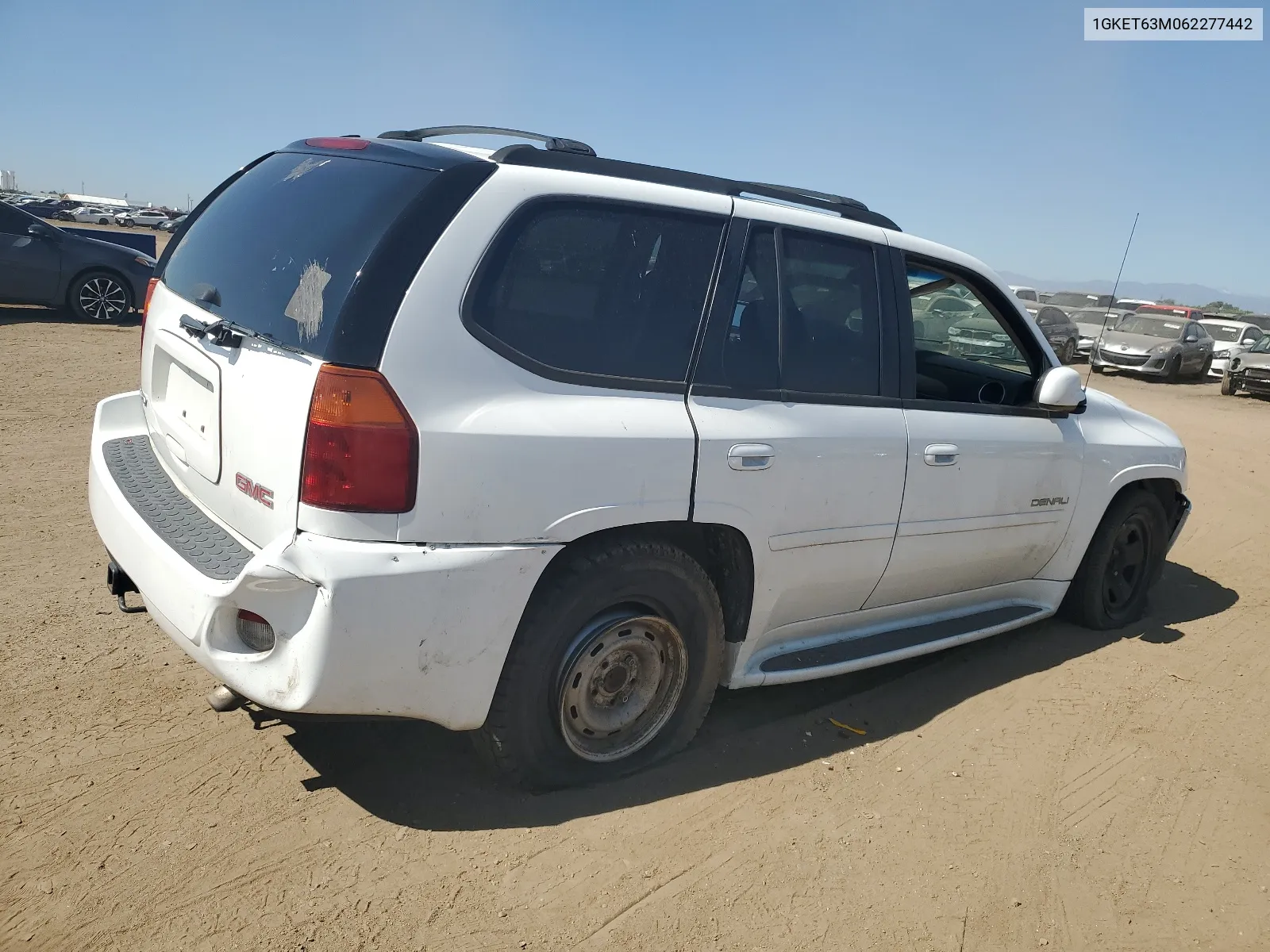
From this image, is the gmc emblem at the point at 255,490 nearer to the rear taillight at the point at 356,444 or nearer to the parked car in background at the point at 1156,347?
the rear taillight at the point at 356,444

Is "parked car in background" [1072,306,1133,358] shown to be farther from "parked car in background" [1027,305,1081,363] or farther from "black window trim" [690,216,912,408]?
"black window trim" [690,216,912,408]

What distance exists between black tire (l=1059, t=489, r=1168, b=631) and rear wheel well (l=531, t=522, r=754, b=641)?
8.08 feet

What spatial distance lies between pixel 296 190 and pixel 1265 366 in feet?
72.8

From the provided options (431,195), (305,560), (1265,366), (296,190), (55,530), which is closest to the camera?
(305,560)

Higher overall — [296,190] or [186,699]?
[296,190]

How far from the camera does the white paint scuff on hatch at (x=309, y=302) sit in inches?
103

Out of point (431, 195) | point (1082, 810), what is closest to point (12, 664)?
point (431, 195)

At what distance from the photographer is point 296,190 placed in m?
3.10

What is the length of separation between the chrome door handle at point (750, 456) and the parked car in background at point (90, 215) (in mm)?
66508

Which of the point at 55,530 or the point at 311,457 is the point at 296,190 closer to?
the point at 311,457

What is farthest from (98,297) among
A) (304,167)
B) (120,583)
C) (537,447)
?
(537,447)

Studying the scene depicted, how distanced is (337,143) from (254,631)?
163cm

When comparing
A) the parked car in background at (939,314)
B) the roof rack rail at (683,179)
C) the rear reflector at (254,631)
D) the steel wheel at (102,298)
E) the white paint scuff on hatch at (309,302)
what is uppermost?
the roof rack rail at (683,179)

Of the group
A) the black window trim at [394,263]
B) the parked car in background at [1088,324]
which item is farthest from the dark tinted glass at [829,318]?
the parked car in background at [1088,324]
